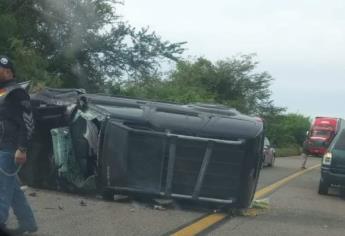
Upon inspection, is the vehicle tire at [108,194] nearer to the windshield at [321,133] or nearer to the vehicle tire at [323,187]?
the vehicle tire at [323,187]

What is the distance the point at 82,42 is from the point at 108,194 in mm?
15323

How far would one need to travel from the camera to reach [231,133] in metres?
9.99

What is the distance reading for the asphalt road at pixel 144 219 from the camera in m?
8.03

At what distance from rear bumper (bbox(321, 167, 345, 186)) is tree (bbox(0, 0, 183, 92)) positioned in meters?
10.4

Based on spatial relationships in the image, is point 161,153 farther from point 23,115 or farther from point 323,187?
point 323,187

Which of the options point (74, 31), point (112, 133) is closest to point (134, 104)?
point (112, 133)

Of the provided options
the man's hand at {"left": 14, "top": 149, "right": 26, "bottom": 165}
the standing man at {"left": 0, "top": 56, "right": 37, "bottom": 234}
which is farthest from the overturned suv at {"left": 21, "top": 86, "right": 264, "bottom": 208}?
the man's hand at {"left": 14, "top": 149, "right": 26, "bottom": 165}

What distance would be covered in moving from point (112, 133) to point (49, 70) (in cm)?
1479

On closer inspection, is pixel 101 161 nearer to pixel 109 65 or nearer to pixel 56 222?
pixel 56 222

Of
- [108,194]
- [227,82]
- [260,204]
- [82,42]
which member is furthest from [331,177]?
[227,82]

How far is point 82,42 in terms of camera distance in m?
24.8

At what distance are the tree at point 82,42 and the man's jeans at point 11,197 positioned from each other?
14890mm

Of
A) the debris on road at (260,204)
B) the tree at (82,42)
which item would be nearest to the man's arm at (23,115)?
the debris on road at (260,204)

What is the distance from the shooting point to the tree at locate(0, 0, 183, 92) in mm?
23734
